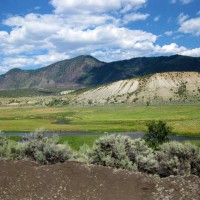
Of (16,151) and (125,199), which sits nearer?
(125,199)

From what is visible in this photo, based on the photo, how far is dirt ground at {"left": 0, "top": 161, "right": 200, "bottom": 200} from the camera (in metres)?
26.0

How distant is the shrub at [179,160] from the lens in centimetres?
3866

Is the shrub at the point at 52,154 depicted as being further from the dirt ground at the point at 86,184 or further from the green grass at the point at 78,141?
the green grass at the point at 78,141

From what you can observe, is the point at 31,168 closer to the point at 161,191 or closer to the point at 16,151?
the point at 161,191

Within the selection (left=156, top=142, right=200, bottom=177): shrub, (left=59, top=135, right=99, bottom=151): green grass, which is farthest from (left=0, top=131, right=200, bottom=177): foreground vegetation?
(left=59, top=135, right=99, bottom=151): green grass

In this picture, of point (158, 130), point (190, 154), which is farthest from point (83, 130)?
point (190, 154)

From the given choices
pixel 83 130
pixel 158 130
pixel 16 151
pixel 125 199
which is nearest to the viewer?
pixel 125 199

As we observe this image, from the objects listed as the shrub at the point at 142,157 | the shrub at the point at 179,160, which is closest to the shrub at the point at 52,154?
the shrub at the point at 142,157

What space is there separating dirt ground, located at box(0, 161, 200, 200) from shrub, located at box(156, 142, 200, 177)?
11034mm

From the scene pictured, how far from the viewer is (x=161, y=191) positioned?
26.1 m

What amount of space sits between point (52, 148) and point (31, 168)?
460 inches

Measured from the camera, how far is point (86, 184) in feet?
91.2

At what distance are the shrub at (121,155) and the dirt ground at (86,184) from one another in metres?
8.79

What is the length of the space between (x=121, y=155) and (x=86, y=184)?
11878 mm
